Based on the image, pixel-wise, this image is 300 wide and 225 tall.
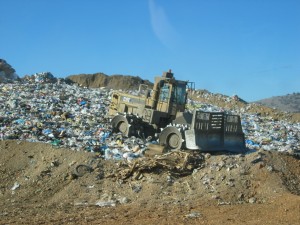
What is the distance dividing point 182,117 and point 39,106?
22.3ft

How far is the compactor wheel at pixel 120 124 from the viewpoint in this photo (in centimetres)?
1292

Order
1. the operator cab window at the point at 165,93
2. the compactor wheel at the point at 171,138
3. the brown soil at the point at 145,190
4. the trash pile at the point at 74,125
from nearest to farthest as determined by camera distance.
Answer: the brown soil at the point at 145,190 < the compactor wheel at the point at 171,138 < the trash pile at the point at 74,125 < the operator cab window at the point at 165,93

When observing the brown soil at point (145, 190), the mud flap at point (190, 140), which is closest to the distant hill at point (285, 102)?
the mud flap at point (190, 140)

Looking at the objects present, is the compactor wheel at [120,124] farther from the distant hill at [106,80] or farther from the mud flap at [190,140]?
the distant hill at [106,80]

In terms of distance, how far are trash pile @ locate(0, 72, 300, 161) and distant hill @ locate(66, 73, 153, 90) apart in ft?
38.5

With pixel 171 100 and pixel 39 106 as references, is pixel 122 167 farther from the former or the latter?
pixel 39 106

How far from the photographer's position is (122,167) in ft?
31.6

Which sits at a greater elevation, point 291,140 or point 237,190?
point 291,140

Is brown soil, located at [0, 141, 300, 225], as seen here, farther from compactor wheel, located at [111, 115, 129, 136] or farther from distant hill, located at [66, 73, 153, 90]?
distant hill, located at [66, 73, 153, 90]

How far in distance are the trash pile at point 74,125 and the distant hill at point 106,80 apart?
11738mm

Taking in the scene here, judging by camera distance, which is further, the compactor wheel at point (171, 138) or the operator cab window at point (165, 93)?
the operator cab window at point (165, 93)

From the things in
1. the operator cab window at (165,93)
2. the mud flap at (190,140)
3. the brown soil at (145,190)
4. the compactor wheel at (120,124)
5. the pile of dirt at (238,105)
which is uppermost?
the pile of dirt at (238,105)

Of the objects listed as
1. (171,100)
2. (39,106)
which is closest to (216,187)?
(171,100)

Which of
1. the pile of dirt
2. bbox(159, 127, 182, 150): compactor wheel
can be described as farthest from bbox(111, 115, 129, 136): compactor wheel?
the pile of dirt
